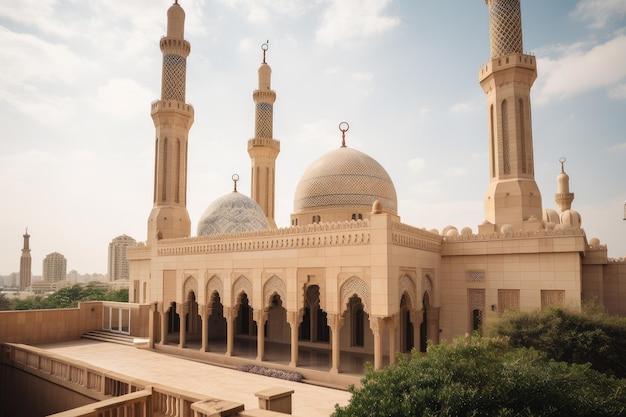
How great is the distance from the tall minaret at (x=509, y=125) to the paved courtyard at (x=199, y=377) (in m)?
8.74

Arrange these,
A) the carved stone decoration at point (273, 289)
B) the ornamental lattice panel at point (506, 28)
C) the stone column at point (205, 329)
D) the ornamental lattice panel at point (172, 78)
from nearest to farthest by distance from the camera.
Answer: the carved stone decoration at point (273, 289) < the stone column at point (205, 329) < the ornamental lattice panel at point (506, 28) < the ornamental lattice panel at point (172, 78)

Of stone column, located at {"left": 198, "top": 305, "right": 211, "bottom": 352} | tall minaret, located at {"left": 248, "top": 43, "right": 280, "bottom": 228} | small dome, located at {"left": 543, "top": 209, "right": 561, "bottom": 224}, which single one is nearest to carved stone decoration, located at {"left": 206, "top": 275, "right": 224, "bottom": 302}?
stone column, located at {"left": 198, "top": 305, "right": 211, "bottom": 352}

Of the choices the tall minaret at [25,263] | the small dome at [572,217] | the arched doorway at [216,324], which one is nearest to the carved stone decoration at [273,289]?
the arched doorway at [216,324]

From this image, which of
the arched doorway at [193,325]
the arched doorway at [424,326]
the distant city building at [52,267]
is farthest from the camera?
the distant city building at [52,267]

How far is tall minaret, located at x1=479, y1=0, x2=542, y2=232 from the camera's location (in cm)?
1603

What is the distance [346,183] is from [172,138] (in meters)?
9.32

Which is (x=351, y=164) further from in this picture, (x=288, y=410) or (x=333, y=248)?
(x=288, y=410)

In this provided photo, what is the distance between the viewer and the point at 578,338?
411 inches

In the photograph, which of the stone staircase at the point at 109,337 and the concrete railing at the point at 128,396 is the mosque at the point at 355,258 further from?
the concrete railing at the point at 128,396

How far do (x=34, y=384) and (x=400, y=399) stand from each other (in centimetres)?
1127

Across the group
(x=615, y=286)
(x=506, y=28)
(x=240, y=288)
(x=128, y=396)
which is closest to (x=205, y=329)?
(x=240, y=288)

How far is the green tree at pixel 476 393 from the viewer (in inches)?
206

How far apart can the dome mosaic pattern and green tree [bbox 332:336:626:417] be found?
13.4 m

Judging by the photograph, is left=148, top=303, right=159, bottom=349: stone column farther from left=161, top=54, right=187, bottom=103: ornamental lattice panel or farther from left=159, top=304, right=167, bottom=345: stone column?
left=161, top=54, right=187, bottom=103: ornamental lattice panel
